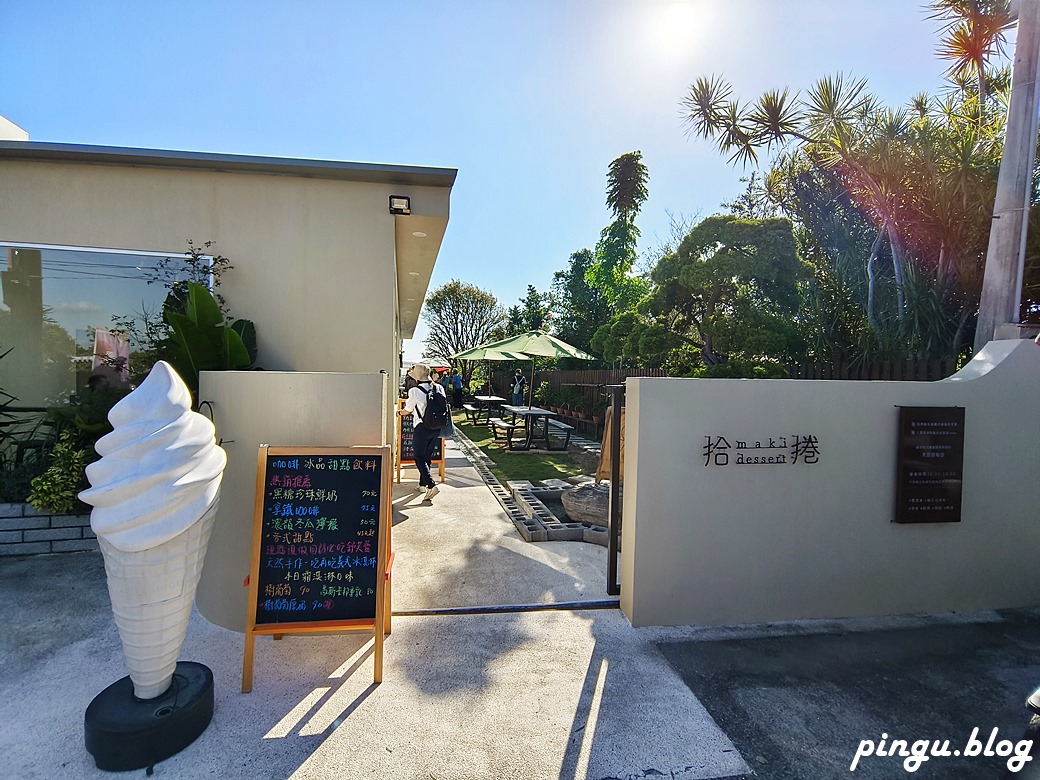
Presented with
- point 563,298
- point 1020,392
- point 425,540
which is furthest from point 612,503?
point 563,298

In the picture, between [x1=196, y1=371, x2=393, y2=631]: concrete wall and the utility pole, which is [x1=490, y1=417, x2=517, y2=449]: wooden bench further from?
the utility pole

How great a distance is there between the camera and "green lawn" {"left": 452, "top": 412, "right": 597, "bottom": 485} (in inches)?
337

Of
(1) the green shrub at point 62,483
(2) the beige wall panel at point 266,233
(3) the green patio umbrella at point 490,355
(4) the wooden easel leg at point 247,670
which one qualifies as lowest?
(4) the wooden easel leg at point 247,670

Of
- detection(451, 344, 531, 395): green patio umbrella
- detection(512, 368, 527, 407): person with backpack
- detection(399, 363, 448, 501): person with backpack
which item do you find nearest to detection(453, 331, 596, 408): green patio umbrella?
detection(451, 344, 531, 395): green patio umbrella

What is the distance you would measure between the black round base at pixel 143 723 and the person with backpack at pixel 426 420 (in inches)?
172

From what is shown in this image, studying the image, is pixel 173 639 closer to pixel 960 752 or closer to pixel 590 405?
pixel 960 752

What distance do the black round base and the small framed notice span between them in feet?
15.5

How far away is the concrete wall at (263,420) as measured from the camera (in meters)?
3.46

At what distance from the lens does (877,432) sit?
13.0 feet

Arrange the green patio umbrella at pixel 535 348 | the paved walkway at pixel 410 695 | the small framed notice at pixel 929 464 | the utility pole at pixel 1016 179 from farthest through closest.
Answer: the green patio umbrella at pixel 535 348 → the utility pole at pixel 1016 179 → the small framed notice at pixel 929 464 → the paved walkway at pixel 410 695

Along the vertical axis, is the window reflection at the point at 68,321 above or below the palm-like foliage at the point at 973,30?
below

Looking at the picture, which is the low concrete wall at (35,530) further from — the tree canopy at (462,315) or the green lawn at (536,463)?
the tree canopy at (462,315)

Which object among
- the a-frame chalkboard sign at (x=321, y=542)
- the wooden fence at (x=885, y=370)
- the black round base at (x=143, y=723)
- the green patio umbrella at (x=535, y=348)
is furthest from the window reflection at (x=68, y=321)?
the wooden fence at (x=885, y=370)

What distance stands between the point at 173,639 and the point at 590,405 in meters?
12.4
